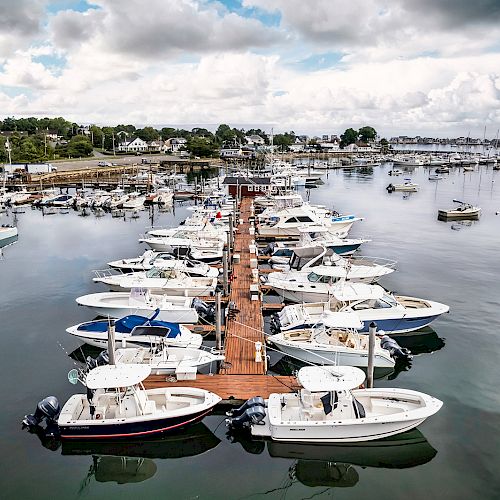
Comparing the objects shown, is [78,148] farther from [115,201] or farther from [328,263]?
[328,263]

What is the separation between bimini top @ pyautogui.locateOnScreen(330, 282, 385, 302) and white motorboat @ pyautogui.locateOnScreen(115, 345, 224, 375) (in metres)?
6.45

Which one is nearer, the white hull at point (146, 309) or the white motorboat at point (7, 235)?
the white hull at point (146, 309)

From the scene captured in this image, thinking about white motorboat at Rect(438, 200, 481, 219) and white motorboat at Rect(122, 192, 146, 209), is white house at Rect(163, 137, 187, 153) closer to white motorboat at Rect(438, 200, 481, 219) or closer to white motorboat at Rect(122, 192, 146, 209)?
white motorboat at Rect(122, 192, 146, 209)

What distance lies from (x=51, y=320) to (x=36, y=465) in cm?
1194

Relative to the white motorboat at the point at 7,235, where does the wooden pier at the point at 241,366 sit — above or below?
below

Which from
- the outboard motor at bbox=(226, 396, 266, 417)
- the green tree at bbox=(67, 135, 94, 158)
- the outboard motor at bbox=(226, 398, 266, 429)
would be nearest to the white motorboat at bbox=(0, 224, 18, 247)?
the outboard motor at bbox=(226, 396, 266, 417)

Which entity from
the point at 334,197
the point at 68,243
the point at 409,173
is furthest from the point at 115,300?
the point at 409,173

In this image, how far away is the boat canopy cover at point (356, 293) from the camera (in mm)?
20984

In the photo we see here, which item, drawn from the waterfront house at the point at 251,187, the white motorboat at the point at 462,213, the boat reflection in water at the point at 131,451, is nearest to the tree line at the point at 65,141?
the waterfront house at the point at 251,187

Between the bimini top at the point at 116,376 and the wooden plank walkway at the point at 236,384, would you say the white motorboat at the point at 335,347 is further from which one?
the bimini top at the point at 116,376

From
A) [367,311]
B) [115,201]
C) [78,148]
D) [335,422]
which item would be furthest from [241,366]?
[78,148]

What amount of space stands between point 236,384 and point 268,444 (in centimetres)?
270

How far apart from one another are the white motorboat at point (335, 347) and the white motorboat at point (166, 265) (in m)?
9.53

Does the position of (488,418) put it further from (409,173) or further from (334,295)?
(409,173)
